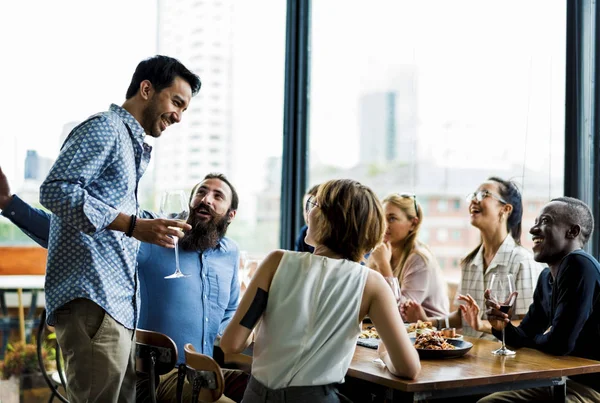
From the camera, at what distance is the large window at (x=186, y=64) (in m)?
4.22

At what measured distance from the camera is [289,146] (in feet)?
17.0

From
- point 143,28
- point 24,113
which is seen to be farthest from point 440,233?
point 24,113

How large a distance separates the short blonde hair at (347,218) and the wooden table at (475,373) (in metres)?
0.39

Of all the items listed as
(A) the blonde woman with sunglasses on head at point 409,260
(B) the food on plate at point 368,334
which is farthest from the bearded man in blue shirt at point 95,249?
(A) the blonde woman with sunglasses on head at point 409,260

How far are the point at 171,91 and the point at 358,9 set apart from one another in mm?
2638

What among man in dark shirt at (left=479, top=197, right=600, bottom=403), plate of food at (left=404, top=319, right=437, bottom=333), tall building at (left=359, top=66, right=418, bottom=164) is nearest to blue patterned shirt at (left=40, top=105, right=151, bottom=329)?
plate of food at (left=404, top=319, right=437, bottom=333)

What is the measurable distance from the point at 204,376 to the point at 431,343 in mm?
848

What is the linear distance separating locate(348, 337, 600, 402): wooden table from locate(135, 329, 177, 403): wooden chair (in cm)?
64

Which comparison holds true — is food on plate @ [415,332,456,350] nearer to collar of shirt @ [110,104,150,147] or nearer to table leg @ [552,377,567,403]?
table leg @ [552,377,567,403]

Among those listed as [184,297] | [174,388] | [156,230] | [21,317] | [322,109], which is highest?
[322,109]

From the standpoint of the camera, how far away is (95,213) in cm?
223

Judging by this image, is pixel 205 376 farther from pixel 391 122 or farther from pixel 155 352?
pixel 391 122

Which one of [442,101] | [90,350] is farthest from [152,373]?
[442,101]

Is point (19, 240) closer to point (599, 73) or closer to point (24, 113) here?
point (24, 113)
